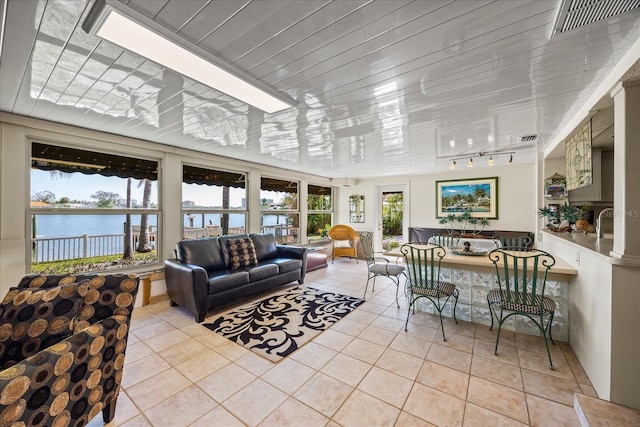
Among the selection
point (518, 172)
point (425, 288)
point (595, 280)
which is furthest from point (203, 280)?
point (518, 172)

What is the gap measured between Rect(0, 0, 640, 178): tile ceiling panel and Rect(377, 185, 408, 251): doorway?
3.88 m

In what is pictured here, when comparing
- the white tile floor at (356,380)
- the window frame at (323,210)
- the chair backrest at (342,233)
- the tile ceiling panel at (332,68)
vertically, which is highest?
the tile ceiling panel at (332,68)

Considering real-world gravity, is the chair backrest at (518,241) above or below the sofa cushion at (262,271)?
above

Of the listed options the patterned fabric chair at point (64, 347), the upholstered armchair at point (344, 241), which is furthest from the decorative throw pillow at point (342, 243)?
the patterned fabric chair at point (64, 347)

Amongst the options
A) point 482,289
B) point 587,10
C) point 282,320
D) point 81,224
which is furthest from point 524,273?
point 81,224

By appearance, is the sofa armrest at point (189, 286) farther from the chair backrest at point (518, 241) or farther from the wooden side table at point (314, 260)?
the chair backrest at point (518, 241)

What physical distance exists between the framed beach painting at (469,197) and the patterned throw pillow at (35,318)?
21.1 feet

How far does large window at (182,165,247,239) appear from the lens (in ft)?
13.9

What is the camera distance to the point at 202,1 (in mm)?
1181

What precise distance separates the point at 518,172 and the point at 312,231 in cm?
496

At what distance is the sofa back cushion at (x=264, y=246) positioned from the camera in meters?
4.47

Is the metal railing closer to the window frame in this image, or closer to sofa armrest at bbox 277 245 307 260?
sofa armrest at bbox 277 245 307 260

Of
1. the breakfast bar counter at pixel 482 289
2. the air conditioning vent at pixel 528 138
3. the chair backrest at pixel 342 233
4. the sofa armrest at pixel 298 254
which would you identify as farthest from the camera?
the chair backrest at pixel 342 233

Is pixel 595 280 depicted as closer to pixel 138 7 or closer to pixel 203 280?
pixel 138 7
